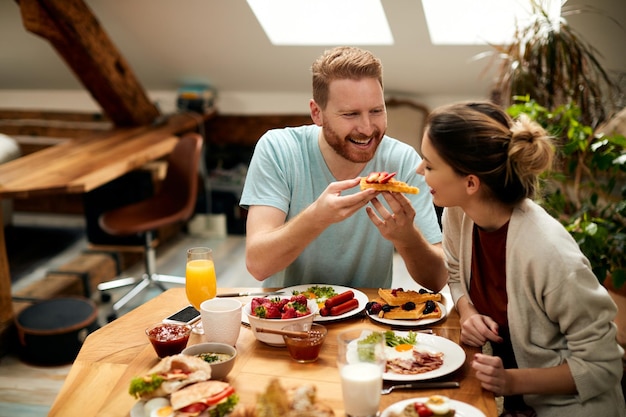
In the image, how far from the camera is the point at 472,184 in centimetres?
174

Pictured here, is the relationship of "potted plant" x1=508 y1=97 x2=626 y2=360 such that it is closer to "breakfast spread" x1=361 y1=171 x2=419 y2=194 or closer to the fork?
"breakfast spread" x1=361 y1=171 x2=419 y2=194

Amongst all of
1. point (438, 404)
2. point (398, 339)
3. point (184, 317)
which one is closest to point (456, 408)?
point (438, 404)

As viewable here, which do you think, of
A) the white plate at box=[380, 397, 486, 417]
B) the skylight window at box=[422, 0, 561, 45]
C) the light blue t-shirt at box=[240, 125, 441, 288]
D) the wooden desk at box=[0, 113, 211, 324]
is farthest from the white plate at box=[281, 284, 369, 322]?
the skylight window at box=[422, 0, 561, 45]

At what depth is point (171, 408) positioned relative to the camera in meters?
1.39

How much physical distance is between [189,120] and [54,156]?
1.31 meters

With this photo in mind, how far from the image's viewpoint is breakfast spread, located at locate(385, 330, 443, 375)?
5.15 feet

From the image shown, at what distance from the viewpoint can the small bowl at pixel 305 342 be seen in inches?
63.8

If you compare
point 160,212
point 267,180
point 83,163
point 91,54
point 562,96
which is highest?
point 91,54

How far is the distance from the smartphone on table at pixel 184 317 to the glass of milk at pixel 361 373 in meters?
0.59

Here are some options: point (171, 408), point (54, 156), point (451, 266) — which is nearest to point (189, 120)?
point (54, 156)

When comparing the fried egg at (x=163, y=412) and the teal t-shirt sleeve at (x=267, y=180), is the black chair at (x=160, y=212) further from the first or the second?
the fried egg at (x=163, y=412)

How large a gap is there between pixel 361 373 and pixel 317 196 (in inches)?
40.7

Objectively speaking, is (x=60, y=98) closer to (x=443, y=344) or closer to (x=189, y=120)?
(x=189, y=120)

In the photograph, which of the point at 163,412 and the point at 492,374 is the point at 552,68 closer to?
the point at 492,374
